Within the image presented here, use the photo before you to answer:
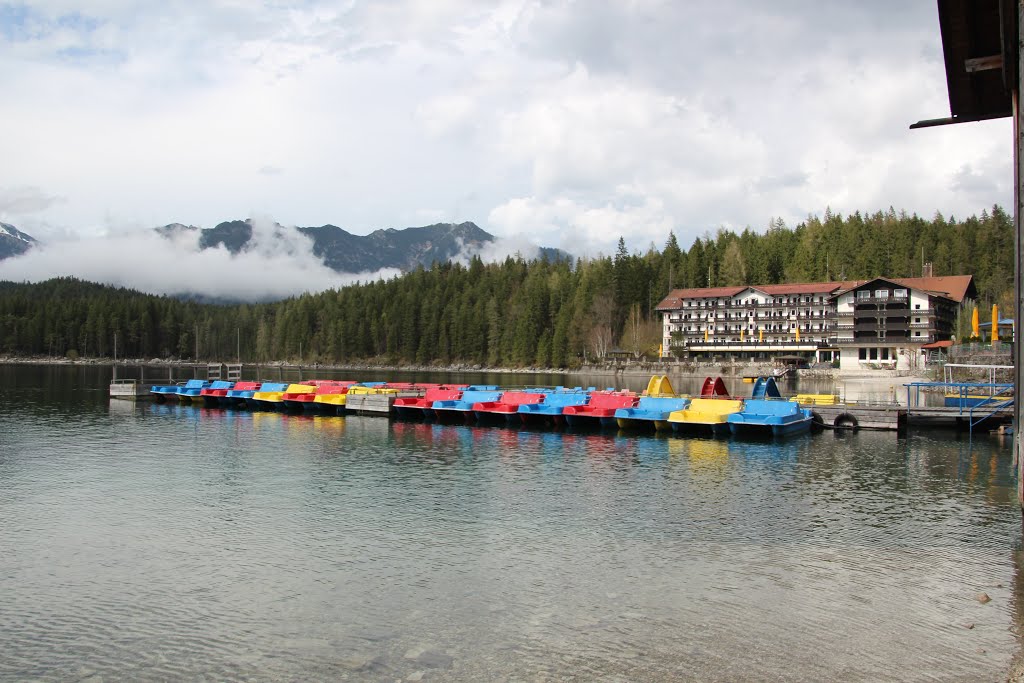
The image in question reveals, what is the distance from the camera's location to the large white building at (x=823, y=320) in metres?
127

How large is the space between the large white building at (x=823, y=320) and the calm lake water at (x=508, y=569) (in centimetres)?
10045

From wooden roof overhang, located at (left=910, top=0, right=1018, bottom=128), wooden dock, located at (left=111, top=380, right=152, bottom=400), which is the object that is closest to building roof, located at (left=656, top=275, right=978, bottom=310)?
wooden dock, located at (left=111, top=380, right=152, bottom=400)

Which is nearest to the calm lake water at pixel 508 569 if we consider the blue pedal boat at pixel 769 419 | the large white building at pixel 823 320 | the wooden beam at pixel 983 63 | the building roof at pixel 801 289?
the blue pedal boat at pixel 769 419

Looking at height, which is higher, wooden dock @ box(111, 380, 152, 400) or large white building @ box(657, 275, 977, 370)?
large white building @ box(657, 275, 977, 370)

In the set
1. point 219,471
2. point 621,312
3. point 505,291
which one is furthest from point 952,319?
point 219,471

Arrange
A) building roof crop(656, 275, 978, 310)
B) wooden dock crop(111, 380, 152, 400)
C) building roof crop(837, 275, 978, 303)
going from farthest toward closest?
building roof crop(656, 275, 978, 310)
building roof crop(837, 275, 978, 303)
wooden dock crop(111, 380, 152, 400)

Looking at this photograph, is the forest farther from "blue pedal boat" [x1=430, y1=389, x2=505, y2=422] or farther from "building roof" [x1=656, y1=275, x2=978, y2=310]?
"blue pedal boat" [x1=430, y1=389, x2=505, y2=422]

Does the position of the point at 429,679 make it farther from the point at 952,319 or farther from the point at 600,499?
the point at 952,319

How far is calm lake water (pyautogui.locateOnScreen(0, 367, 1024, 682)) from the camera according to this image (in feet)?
44.4

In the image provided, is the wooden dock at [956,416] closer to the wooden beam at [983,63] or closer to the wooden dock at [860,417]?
the wooden dock at [860,417]

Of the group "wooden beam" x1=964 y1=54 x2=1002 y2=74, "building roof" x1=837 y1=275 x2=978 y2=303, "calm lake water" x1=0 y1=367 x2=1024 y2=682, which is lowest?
"calm lake water" x1=0 y1=367 x2=1024 y2=682

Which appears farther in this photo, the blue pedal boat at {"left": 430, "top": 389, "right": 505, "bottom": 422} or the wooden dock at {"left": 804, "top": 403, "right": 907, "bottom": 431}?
the blue pedal boat at {"left": 430, "top": 389, "right": 505, "bottom": 422}

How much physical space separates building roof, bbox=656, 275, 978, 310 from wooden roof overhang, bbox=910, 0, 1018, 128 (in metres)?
121

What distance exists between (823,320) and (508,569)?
145 metres
